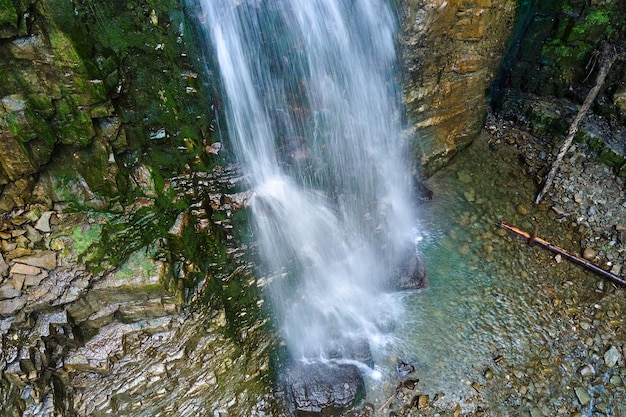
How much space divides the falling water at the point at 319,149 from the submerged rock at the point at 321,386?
1.04ft

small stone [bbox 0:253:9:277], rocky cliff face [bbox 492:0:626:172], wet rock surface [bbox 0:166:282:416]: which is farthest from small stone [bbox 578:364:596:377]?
small stone [bbox 0:253:9:277]

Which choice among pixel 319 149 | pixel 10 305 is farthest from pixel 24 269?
pixel 319 149

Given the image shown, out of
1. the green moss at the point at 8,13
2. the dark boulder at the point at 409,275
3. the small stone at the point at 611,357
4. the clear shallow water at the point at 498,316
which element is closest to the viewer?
the green moss at the point at 8,13

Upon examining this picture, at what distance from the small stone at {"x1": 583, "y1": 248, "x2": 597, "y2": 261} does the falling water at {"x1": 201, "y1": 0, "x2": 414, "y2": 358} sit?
2995mm

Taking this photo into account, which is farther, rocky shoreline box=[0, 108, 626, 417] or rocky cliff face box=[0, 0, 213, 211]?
rocky shoreline box=[0, 108, 626, 417]

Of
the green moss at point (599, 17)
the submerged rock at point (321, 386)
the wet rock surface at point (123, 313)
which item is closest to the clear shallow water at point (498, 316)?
the submerged rock at point (321, 386)

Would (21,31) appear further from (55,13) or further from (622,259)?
(622,259)

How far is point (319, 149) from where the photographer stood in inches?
216

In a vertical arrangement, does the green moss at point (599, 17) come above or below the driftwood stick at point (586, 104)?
above

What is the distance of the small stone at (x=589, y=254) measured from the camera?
651 centimetres

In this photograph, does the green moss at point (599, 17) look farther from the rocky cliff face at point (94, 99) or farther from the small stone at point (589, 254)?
the rocky cliff face at point (94, 99)

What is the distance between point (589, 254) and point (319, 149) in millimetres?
5137

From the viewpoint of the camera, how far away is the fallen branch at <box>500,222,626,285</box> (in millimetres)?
6184

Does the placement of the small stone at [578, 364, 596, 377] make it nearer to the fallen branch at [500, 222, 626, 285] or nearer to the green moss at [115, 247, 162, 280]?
the fallen branch at [500, 222, 626, 285]
